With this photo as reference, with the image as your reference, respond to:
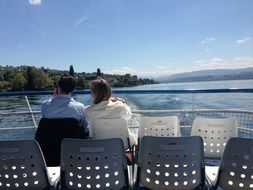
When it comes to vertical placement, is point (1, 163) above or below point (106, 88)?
below

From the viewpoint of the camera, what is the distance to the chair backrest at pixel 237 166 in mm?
1806


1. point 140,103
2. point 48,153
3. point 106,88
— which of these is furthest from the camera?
point 140,103

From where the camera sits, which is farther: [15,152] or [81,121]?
[81,121]

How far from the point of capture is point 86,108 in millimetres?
2922

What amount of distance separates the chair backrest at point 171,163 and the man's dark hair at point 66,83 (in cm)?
128

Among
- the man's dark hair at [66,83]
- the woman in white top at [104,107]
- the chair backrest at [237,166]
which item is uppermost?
the man's dark hair at [66,83]

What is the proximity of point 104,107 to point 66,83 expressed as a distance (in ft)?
1.43

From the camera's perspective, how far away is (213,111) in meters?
4.04

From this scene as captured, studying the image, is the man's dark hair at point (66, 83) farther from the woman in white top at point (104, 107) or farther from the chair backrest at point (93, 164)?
the chair backrest at point (93, 164)

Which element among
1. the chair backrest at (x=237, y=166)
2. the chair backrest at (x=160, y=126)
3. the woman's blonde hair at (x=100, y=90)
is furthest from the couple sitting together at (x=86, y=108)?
the chair backrest at (x=237, y=166)

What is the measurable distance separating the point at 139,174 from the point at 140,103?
7.96 meters

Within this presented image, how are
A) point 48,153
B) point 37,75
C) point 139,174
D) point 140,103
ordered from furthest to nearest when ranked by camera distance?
point 140,103 < point 37,75 < point 48,153 < point 139,174

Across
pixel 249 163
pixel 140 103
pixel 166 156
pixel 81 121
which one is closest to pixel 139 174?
pixel 166 156

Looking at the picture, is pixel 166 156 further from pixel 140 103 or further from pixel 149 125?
pixel 140 103
